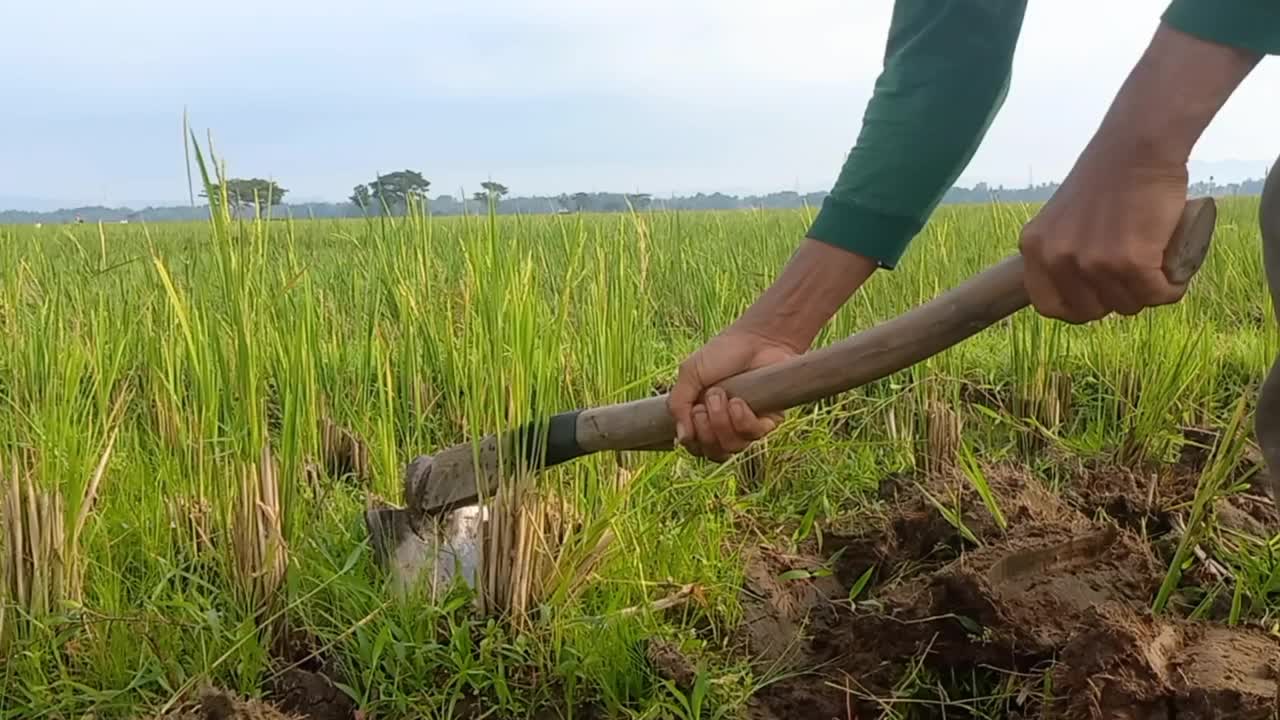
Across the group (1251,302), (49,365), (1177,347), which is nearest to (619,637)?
(49,365)

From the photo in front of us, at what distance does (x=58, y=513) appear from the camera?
4.55 ft

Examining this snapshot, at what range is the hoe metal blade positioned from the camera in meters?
1.45

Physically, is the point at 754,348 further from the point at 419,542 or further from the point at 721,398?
the point at 419,542

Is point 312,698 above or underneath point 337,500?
underneath

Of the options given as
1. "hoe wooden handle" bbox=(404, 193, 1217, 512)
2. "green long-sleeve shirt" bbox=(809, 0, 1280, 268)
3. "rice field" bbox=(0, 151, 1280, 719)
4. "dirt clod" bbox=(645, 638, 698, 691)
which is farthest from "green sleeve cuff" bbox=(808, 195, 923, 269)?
"dirt clod" bbox=(645, 638, 698, 691)

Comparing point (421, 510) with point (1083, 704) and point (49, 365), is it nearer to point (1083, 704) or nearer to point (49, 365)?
point (49, 365)

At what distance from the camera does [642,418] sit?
1289 mm

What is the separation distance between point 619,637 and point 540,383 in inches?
15.0

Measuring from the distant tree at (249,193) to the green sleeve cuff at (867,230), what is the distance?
81cm

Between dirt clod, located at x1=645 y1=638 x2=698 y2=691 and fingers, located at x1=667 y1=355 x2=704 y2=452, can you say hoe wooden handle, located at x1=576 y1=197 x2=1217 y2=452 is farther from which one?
dirt clod, located at x1=645 y1=638 x2=698 y2=691

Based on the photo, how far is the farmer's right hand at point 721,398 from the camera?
1.20 m

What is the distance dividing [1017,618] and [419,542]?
34.7 inches

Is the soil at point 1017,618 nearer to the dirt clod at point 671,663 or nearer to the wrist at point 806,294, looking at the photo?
the dirt clod at point 671,663

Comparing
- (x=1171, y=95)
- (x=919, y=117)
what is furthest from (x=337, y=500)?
(x=1171, y=95)
